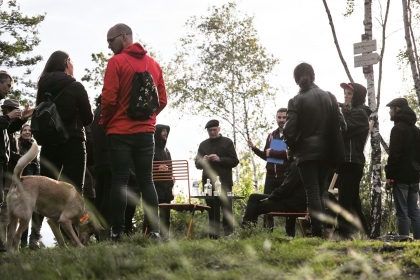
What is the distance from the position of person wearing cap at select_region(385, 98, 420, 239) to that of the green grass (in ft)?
12.8

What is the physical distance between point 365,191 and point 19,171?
1363 centimetres

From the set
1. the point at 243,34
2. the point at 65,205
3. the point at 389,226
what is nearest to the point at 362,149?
the point at 65,205

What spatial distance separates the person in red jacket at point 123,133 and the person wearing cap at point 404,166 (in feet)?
14.5

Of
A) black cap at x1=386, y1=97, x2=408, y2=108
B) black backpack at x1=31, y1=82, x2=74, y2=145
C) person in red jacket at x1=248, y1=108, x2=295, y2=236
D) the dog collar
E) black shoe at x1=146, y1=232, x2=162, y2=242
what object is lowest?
black shoe at x1=146, y1=232, x2=162, y2=242

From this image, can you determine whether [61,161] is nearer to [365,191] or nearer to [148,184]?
[148,184]

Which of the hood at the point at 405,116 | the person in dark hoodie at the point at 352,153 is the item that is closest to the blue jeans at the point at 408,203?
the person in dark hoodie at the point at 352,153

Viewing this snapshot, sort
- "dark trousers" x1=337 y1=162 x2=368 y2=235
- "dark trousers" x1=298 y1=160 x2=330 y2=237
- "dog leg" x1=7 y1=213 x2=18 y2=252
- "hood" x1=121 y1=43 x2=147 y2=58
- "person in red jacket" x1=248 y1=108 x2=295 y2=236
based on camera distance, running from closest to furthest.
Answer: "hood" x1=121 y1=43 x2=147 y2=58
"dog leg" x1=7 y1=213 x2=18 y2=252
"dark trousers" x1=298 y1=160 x2=330 y2=237
"dark trousers" x1=337 y1=162 x2=368 y2=235
"person in red jacket" x1=248 y1=108 x2=295 y2=236

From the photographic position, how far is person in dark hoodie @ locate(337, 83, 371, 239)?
1009cm

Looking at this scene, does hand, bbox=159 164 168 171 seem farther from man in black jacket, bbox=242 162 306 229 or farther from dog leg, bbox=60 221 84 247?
dog leg, bbox=60 221 84 247

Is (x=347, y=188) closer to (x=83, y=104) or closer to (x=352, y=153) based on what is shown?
(x=352, y=153)

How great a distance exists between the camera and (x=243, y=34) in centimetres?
4312

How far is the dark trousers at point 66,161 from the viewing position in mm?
8703

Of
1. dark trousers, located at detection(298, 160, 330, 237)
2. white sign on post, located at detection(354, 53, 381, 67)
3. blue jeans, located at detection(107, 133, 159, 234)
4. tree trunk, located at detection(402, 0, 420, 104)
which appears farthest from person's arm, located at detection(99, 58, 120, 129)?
tree trunk, located at detection(402, 0, 420, 104)

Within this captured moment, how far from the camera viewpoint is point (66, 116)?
873cm
